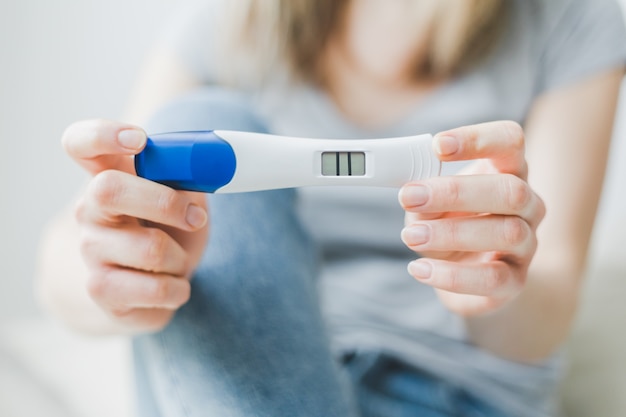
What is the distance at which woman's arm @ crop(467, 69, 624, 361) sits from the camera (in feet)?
1.96

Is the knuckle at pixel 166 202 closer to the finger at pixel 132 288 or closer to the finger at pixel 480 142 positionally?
the finger at pixel 132 288

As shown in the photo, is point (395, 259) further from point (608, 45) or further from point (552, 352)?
point (608, 45)

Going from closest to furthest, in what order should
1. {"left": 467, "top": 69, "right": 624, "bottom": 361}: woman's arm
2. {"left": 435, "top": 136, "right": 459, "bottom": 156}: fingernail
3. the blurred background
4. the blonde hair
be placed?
{"left": 435, "top": 136, "right": 459, "bottom": 156}: fingernail
{"left": 467, "top": 69, "right": 624, "bottom": 361}: woman's arm
the blonde hair
the blurred background

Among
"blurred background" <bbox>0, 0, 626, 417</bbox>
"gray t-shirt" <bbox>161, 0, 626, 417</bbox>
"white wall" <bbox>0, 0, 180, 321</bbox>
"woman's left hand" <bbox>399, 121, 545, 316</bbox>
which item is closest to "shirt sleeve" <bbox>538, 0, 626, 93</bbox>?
"gray t-shirt" <bbox>161, 0, 626, 417</bbox>

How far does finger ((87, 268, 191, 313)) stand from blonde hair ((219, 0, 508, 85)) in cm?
41

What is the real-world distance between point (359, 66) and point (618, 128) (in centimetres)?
57

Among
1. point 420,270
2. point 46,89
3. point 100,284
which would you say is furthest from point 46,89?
point 420,270

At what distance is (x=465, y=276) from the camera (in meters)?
0.44

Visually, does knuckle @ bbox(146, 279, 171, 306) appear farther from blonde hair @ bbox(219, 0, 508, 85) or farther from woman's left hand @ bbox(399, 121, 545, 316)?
blonde hair @ bbox(219, 0, 508, 85)

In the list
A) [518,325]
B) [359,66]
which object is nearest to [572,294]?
[518,325]

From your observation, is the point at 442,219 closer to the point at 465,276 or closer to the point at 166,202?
the point at 465,276

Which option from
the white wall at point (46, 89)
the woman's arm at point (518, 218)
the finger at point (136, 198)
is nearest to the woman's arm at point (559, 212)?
the woman's arm at point (518, 218)

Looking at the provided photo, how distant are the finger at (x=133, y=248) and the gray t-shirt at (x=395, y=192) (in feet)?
0.83

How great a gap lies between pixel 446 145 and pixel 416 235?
60mm
